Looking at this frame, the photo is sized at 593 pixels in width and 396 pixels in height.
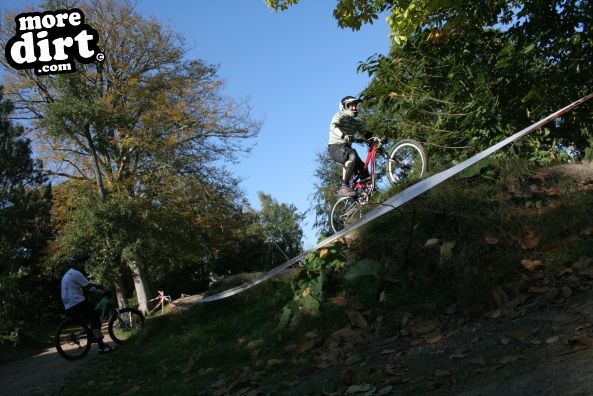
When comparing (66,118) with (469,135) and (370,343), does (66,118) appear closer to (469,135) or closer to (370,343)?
(469,135)

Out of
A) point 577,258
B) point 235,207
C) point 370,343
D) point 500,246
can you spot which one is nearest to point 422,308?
point 370,343

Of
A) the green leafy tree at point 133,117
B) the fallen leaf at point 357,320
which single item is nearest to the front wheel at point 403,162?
the fallen leaf at point 357,320

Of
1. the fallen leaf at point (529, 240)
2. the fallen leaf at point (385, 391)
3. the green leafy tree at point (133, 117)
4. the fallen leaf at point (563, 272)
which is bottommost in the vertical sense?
the fallen leaf at point (385, 391)

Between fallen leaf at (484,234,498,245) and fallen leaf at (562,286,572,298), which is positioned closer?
fallen leaf at (562,286,572,298)

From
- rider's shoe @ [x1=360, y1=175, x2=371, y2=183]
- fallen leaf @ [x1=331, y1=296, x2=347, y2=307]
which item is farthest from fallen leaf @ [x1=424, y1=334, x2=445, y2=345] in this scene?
rider's shoe @ [x1=360, y1=175, x2=371, y2=183]

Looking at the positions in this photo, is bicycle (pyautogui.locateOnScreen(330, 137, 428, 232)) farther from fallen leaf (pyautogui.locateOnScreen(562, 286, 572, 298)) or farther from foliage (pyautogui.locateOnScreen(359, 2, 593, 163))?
fallen leaf (pyautogui.locateOnScreen(562, 286, 572, 298))

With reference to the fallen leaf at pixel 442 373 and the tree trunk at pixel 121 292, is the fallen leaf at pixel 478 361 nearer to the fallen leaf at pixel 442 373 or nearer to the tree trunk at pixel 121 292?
the fallen leaf at pixel 442 373

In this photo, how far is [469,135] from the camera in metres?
8.53

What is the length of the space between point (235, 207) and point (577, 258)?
2403 cm

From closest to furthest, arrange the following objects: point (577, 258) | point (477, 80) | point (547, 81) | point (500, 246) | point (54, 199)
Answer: point (577, 258) < point (500, 246) < point (547, 81) < point (477, 80) < point (54, 199)

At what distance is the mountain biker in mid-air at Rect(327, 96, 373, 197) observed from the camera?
845cm

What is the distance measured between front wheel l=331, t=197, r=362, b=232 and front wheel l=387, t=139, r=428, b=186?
2.25 ft

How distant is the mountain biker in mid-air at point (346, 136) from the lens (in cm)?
845

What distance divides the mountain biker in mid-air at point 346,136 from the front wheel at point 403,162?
0.52 m
